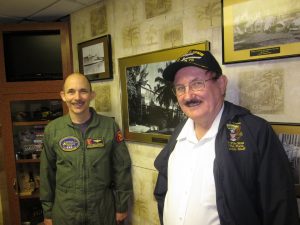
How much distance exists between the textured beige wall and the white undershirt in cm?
29

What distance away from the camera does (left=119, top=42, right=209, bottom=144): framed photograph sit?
58.6 inches

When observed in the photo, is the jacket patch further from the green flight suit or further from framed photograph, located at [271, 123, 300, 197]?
framed photograph, located at [271, 123, 300, 197]

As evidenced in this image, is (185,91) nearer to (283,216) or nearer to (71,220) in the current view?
(283,216)

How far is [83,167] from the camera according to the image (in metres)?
1.59

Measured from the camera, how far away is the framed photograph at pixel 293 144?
1043mm

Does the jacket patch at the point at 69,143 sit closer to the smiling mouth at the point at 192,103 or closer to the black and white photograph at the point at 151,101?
the black and white photograph at the point at 151,101

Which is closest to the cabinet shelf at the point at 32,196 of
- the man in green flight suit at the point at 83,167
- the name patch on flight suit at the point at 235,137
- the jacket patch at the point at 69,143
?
the man in green flight suit at the point at 83,167

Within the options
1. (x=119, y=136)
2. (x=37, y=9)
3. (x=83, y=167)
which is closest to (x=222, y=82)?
(x=119, y=136)

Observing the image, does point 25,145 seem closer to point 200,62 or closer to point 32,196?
point 32,196

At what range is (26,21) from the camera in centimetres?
228

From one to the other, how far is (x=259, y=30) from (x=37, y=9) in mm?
1716

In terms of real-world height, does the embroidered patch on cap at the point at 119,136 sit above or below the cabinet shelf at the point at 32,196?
above

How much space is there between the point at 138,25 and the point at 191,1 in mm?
420

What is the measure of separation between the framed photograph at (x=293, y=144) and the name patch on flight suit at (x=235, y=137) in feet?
0.85
